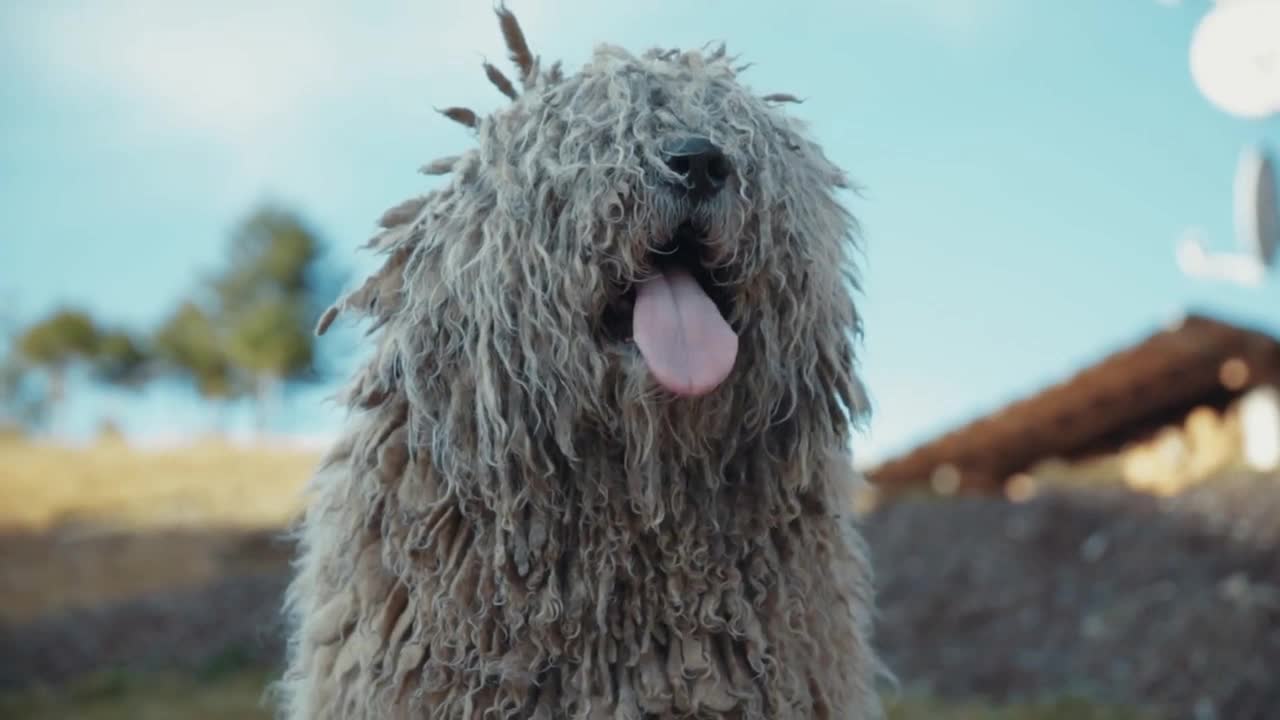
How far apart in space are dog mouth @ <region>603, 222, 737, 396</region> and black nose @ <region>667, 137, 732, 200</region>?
83 mm

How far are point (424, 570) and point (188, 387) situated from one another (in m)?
29.5

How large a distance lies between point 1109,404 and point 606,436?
797 centimetres

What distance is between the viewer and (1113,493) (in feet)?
28.4

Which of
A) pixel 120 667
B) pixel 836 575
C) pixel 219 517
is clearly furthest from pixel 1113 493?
pixel 219 517

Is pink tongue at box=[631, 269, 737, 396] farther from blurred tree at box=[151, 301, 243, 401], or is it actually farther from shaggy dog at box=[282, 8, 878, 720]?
blurred tree at box=[151, 301, 243, 401]

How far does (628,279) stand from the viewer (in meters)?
2.65

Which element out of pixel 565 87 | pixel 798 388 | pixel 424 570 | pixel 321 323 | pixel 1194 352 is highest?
pixel 565 87

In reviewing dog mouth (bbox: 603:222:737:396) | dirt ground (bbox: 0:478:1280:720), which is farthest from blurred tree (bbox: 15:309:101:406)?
dog mouth (bbox: 603:222:737:396)

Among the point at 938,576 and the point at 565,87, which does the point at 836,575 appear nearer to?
the point at 565,87

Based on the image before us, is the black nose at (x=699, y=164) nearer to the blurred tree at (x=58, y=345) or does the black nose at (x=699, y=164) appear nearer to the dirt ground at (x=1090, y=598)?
the dirt ground at (x=1090, y=598)

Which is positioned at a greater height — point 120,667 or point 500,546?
point 500,546

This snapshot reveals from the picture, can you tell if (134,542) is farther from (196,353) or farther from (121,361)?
(121,361)

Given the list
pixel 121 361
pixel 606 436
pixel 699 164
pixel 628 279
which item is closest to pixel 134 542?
pixel 606 436

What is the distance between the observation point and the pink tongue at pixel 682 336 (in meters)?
2.56
